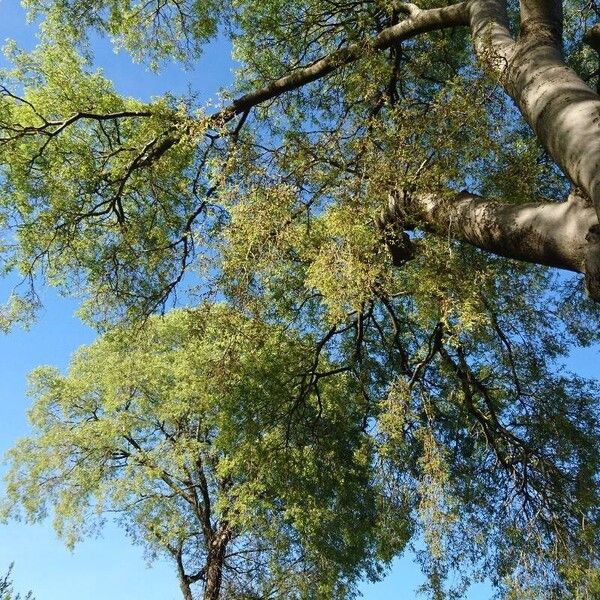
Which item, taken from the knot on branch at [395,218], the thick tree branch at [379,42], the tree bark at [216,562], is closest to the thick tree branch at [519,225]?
the knot on branch at [395,218]

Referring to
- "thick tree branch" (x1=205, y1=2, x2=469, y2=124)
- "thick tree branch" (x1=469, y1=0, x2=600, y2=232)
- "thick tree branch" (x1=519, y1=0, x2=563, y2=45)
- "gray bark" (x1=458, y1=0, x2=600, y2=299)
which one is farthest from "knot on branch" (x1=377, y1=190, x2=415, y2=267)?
"thick tree branch" (x1=205, y1=2, x2=469, y2=124)

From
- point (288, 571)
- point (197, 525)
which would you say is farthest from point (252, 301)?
point (197, 525)

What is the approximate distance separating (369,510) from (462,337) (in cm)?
493

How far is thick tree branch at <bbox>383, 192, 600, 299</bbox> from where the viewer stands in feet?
10.5

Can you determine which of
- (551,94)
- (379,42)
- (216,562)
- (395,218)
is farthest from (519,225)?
(216,562)

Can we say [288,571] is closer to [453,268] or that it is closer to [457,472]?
[457,472]

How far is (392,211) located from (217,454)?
12.5 metres

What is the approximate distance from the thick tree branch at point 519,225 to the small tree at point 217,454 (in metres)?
2.66

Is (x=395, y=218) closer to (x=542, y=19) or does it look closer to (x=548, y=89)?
(x=548, y=89)

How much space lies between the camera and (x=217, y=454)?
16.3 metres

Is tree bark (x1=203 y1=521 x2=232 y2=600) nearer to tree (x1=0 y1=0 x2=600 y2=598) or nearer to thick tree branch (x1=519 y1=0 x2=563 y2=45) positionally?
tree (x1=0 y1=0 x2=600 y2=598)

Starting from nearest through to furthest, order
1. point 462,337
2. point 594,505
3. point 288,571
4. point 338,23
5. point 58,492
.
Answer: point 594,505
point 462,337
point 338,23
point 288,571
point 58,492

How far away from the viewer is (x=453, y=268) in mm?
4848

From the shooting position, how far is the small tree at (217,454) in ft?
32.1
